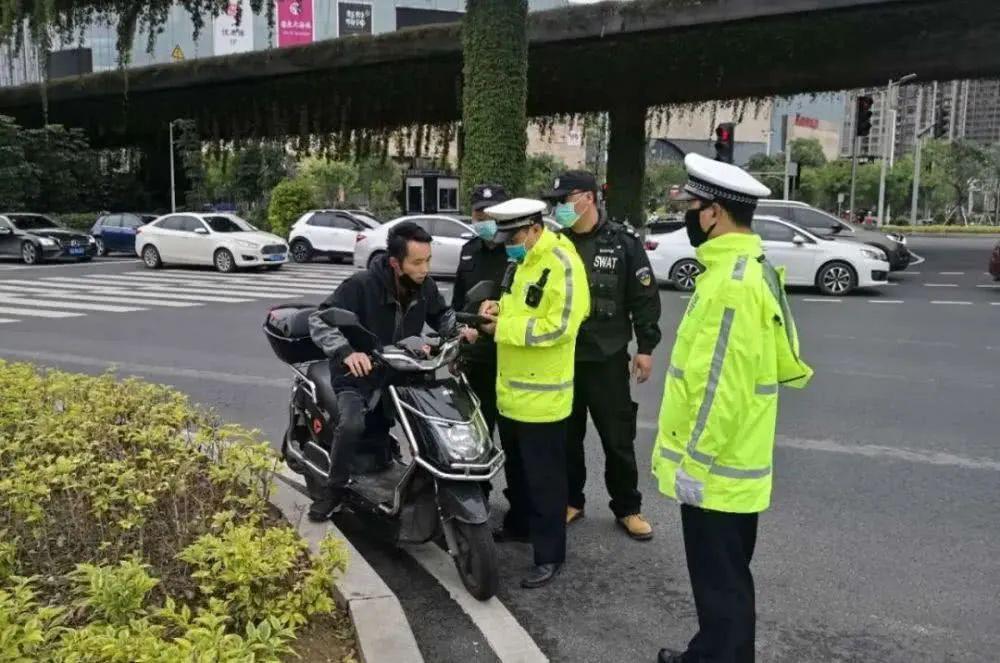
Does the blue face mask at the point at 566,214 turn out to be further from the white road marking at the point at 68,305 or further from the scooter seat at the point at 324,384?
the white road marking at the point at 68,305

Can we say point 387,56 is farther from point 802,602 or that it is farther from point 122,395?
point 802,602

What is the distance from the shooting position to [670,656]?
3.36 metres

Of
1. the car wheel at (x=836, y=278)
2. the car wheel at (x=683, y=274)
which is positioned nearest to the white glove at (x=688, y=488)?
the car wheel at (x=683, y=274)

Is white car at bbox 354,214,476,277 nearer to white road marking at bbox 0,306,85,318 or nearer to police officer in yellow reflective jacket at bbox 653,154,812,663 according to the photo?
white road marking at bbox 0,306,85,318

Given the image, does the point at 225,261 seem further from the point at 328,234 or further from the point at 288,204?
the point at 288,204

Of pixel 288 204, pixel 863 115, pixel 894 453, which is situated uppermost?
pixel 863 115

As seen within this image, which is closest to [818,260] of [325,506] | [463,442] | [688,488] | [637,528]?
[637,528]

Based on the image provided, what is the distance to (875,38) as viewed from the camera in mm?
20234

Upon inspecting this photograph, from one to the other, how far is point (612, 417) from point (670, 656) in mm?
1427

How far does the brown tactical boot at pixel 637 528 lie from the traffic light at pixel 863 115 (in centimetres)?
2464

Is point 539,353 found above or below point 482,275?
below

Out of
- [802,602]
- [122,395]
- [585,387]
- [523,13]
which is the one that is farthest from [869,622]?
[523,13]

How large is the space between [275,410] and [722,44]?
684 inches

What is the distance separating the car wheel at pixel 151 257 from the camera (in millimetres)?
21812
